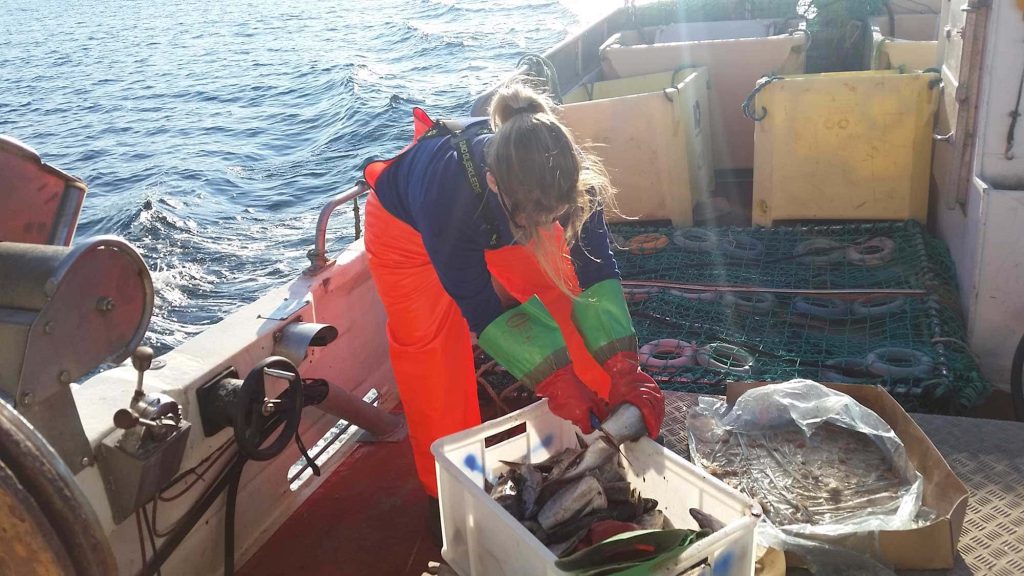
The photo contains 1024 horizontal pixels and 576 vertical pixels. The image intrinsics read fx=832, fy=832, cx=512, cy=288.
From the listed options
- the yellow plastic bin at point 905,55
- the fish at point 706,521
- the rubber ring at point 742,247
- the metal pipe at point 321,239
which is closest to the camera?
the fish at point 706,521

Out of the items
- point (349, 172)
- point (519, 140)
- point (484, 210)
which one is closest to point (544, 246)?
point (484, 210)

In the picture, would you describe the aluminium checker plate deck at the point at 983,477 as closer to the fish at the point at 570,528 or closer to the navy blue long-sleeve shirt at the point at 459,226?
the fish at the point at 570,528

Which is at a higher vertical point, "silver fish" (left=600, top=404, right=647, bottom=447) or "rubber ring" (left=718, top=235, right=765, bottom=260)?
"silver fish" (left=600, top=404, right=647, bottom=447)

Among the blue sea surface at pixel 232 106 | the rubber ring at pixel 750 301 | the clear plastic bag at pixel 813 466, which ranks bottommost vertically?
the blue sea surface at pixel 232 106

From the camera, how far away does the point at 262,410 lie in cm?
247

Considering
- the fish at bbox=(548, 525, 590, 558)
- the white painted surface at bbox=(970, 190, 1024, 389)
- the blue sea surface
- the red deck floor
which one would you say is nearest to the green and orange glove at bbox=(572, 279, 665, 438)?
the fish at bbox=(548, 525, 590, 558)

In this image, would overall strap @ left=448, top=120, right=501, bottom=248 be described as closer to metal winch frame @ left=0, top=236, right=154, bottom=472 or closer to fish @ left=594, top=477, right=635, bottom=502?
fish @ left=594, top=477, right=635, bottom=502

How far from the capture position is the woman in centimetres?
208

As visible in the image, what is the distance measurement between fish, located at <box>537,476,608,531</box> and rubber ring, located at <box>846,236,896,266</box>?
114 inches

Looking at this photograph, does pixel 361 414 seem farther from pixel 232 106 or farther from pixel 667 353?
pixel 232 106

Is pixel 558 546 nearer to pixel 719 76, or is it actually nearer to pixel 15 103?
pixel 719 76

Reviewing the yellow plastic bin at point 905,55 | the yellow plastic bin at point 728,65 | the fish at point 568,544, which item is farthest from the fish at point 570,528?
the yellow plastic bin at point 728,65

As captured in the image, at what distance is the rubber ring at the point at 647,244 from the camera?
4.89 m

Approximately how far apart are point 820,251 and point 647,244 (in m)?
0.96
